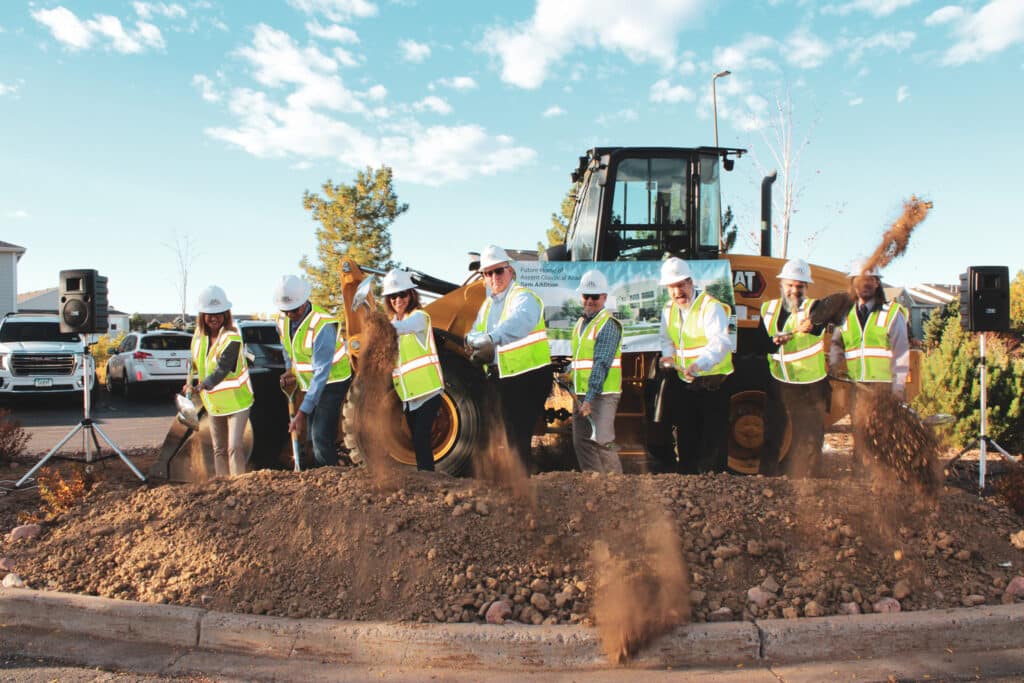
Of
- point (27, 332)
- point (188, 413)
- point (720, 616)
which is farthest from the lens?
point (27, 332)

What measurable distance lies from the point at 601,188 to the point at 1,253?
3806 centimetres

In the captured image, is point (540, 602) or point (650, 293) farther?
point (650, 293)

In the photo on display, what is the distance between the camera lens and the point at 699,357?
19.1 feet

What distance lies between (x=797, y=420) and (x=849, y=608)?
2385 millimetres

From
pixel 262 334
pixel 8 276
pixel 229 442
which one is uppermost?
pixel 8 276

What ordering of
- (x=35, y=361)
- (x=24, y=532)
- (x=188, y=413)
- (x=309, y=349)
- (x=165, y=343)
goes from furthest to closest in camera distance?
(x=165, y=343), (x=35, y=361), (x=188, y=413), (x=309, y=349), (x=24, y=532)

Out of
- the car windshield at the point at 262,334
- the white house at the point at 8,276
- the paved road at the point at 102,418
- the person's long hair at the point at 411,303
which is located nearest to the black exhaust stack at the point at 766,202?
the person's long hair at the point at 411,303

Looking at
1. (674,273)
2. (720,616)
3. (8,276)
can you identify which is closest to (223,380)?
(674,273)

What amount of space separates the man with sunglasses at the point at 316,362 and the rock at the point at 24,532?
183 centimetres

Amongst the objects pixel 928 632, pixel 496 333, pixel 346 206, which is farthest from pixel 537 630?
pixel 346 206

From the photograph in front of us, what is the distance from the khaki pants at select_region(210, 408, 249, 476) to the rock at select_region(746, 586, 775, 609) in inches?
159

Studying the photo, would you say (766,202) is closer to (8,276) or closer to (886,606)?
(886,606)

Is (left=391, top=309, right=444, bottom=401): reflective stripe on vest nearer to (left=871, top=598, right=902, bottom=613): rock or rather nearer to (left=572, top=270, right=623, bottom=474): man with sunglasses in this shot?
(left=572, top=270, right=623, bottom=474): man with sunglasses

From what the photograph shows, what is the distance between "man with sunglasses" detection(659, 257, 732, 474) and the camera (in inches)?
231
